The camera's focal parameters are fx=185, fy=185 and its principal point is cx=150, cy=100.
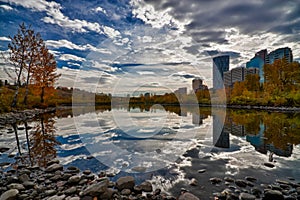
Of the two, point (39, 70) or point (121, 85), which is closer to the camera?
point (121, 85)

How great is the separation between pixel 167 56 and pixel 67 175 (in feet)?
30.5

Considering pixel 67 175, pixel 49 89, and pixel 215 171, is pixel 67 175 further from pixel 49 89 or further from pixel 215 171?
pixel 49 89

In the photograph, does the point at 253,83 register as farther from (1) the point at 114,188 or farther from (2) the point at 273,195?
(1) the point at 114,188

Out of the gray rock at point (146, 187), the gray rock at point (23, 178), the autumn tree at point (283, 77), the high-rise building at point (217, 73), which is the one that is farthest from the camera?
the autumn tree at point (283, 77)

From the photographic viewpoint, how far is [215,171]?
513 centimetres

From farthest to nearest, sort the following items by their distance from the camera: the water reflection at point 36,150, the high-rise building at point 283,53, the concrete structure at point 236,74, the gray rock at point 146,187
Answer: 1. the concrete structure at point 236,74
2. the high-rise building at point 283,53
3. the water reflection at point 36,150
4. the gray rock at point 146,187

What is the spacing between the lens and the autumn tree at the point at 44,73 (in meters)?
25.7

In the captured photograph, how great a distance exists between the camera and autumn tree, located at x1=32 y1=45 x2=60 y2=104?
2567 cm

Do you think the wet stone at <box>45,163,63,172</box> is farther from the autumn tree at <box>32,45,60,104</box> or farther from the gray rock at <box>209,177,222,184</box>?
the autumn tree at <box>32,45,60,104</box>

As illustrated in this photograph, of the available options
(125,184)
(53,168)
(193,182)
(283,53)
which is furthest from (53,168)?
(283,53)

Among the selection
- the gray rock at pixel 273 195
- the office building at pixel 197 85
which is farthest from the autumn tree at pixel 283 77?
the gray rock at pixel 273 195

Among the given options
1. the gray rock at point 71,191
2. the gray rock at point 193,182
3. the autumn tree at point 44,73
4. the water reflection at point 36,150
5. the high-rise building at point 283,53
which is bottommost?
the water reflection at point 36,150

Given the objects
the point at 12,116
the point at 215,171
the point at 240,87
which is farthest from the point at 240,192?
the point at 240,87

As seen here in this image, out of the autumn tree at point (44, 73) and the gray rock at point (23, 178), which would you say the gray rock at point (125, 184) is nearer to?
the gray rock at point (23, 178)
